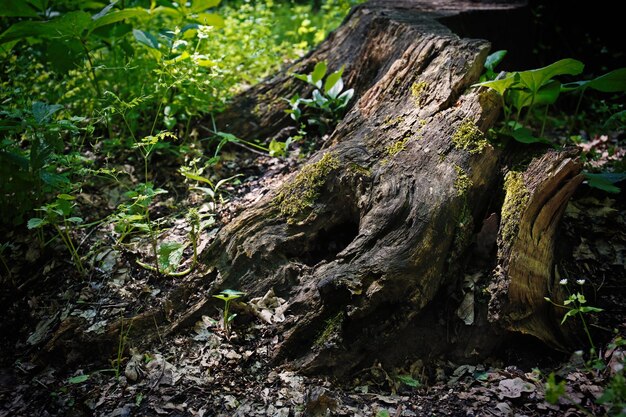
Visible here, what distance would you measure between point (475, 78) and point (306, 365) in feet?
6.41

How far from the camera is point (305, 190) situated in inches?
115

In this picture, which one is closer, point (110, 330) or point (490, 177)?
point (110, 330)

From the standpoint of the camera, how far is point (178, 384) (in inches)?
94.7

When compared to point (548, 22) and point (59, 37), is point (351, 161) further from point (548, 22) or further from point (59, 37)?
point (548, 22)

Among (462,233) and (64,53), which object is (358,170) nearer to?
(462,233)

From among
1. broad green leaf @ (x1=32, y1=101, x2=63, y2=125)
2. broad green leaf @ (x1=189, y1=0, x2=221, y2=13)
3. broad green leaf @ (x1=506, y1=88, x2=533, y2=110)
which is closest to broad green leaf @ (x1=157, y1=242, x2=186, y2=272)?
broad green leaf @ (x1=32, y1=101, x2=63, y2=125)

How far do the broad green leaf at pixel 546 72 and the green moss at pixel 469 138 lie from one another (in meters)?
0.35

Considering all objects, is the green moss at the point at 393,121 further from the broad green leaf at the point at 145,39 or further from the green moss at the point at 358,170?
the broad green leaf at the point at 145,39

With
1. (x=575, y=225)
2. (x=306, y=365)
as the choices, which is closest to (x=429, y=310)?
(x=306, y=365)

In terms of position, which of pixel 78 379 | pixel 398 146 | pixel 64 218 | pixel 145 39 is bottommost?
pixel 78 379

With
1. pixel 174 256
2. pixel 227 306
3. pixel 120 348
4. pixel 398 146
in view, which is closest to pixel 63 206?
pixel 174 256

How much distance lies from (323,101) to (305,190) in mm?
1036

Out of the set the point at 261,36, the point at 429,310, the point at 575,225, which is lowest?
the point at 429,310

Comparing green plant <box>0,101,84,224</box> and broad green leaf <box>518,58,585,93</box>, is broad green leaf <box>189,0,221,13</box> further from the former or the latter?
broad green leaf <box>518,58,585,93</box>
